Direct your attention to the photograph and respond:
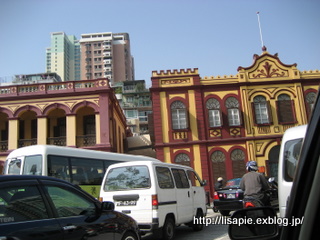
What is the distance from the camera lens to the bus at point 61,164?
11.8 meters

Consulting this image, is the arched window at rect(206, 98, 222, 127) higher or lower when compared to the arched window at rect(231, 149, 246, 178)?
higher

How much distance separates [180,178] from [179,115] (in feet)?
47.5

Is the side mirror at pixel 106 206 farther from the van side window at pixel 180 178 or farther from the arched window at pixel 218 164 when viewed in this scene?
the arched window at pixel 218 164

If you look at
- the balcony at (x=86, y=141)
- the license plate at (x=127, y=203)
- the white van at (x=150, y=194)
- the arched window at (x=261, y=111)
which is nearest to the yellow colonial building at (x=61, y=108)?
the balcony at (x=86, y=141)

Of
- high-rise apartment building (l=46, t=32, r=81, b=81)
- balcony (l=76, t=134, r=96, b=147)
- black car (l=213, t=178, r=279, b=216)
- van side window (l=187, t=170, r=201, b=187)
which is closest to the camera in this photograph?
van side window (l=187, t=170, r=201, b=187)

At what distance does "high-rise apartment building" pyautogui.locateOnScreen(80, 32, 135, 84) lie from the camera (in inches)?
4213

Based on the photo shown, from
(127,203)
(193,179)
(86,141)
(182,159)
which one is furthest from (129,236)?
(86,141)

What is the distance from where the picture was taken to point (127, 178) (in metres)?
8.20

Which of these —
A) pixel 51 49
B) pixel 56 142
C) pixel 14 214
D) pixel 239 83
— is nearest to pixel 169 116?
pixel 239 83

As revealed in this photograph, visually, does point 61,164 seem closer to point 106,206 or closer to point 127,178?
point 127,178

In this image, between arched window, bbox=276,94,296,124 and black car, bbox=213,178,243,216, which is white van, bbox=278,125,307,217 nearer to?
black car, bbox=213,178,243,216

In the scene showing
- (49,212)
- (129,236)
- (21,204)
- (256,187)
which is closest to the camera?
(21,204)

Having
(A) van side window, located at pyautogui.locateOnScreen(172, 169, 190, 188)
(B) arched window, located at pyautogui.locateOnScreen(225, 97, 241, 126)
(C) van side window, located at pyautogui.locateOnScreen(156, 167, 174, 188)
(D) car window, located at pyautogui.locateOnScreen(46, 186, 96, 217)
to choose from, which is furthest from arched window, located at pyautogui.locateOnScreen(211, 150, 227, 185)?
(D) car window, located at pyautogui.locateOnScreen(46, 186, 96, 217)

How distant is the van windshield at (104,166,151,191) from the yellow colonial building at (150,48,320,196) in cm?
1453
